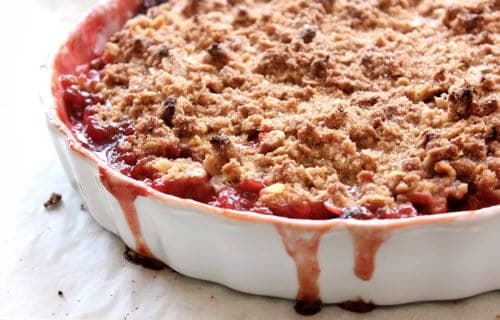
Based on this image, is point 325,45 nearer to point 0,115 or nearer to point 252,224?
point 252,224

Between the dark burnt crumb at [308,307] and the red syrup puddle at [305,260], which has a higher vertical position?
the red syrup puddle at [305,260]

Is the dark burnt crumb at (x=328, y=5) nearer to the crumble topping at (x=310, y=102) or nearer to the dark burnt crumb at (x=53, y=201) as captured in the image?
the crumble topping at (x=310, y=102)

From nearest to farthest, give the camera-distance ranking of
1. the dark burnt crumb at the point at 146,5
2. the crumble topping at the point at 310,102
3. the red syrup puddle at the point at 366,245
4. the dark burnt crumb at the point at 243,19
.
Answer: the red syrup puddle at the point at 366,245 < the crumble topping at the point at 310,102 < the dark burnt crumb at the point at 243,19 < the dark burnt crumb at the point at 146,5

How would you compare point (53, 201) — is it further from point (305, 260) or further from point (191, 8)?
point (305, 260)

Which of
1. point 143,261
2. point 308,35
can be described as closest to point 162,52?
point 308,35

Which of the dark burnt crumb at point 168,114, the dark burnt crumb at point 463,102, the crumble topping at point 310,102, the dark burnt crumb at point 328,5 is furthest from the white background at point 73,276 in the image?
the dark burnt crumb at point 328,5

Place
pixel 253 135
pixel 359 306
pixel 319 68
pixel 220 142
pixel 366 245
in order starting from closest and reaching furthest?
pixel 366 245 < pixel 359 306 < pixel 220 142 < pixel 253 135 < pixel 319 68

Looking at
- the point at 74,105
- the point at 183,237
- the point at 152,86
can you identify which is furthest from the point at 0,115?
the point at 183,237
